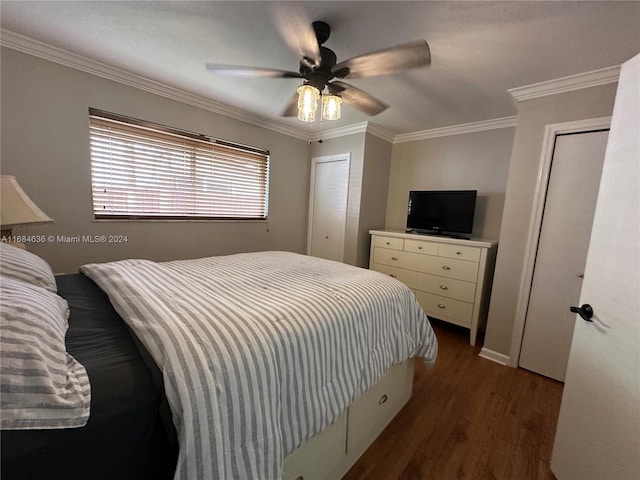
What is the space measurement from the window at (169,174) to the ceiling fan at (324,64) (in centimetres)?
121

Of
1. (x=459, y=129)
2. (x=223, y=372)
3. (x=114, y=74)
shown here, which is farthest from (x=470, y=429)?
(x=114, y=74)

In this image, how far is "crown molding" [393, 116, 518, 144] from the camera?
2719mm

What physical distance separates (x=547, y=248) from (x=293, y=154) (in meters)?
2.96

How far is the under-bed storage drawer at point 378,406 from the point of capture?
127cm

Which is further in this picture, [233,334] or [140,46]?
[140,46]

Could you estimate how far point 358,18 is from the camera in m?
1.43

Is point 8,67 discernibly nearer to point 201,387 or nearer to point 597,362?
point 201,387

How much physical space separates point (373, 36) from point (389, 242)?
210cm

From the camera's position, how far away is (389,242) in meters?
3.14

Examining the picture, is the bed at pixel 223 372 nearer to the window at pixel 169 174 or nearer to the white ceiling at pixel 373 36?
the window at pixel 169 174

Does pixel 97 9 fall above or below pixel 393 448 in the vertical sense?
above

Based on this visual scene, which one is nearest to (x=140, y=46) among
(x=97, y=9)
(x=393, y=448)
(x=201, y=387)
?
(x=97, y=9)

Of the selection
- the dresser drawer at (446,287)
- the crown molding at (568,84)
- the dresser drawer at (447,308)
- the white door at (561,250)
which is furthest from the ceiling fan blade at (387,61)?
the dresser drawer at (447,308)

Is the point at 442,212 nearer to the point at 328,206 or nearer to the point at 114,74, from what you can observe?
the point at 328,206
